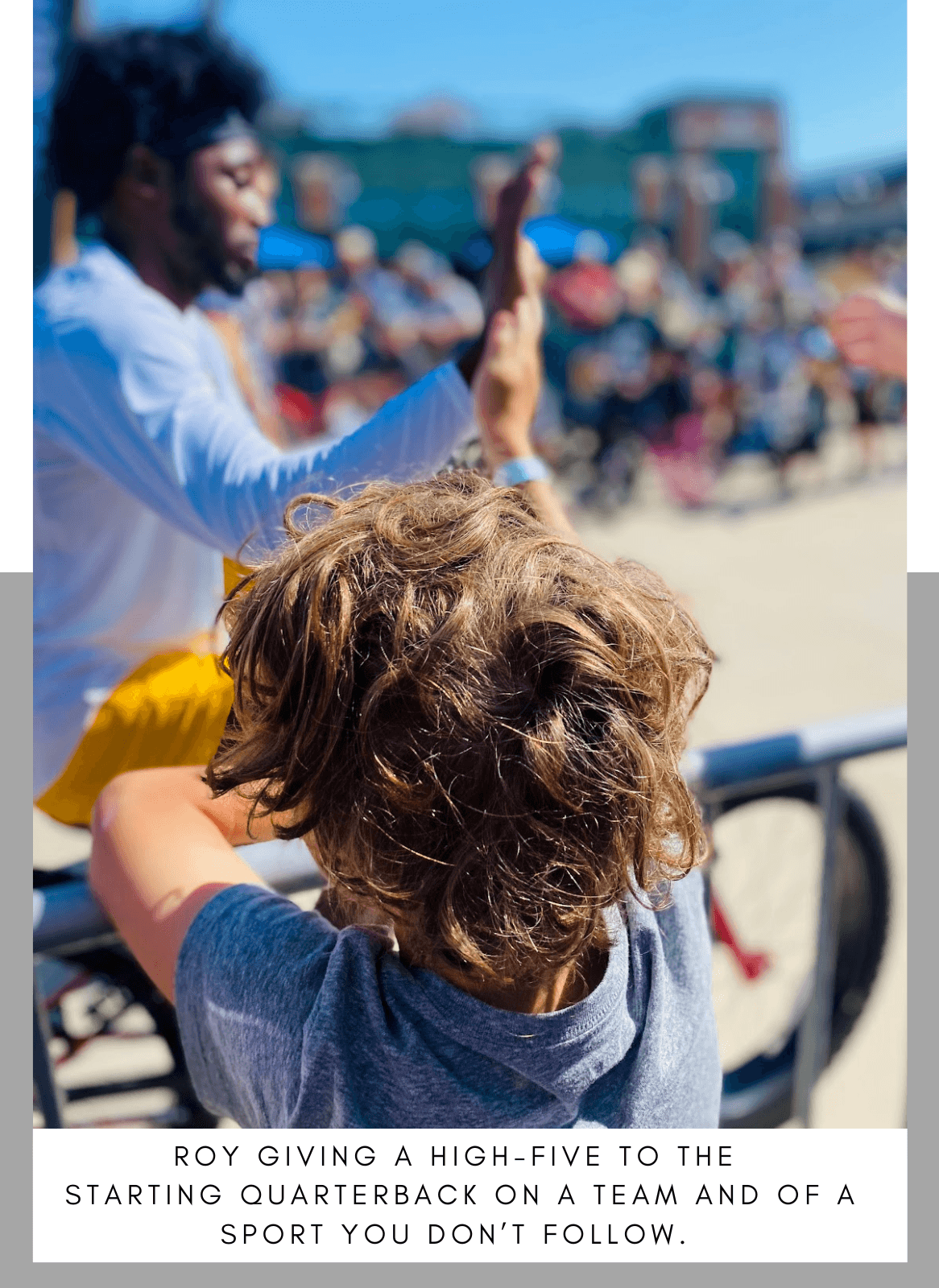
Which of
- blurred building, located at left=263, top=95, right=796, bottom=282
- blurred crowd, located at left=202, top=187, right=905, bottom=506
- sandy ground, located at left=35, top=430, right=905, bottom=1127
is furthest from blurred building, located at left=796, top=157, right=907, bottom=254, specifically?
sandy ground, located at left=35, top=430, right=905, bottom=1127

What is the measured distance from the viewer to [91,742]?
4.79ft

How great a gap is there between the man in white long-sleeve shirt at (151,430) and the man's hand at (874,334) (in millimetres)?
656

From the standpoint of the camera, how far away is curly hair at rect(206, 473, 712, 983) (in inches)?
31.6

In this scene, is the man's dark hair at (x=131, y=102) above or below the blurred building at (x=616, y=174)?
below

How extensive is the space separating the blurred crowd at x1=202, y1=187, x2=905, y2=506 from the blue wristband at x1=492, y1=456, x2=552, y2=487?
27.3 ft

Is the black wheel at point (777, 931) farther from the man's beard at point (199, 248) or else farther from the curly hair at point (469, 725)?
the man's beard at point (199, 248)

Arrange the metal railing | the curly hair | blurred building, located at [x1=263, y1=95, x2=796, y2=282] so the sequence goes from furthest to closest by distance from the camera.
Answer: blurred building, located at [x1=263, y1=95, x2=796, y2=282] < the metal railing < the curly hair

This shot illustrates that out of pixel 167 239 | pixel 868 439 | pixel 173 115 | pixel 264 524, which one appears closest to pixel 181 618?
pixel 264 524

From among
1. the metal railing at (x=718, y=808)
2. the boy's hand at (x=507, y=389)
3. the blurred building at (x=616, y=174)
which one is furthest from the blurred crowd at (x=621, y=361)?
the boy's hand at (x=507, y=389)

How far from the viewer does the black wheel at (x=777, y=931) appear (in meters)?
2.05

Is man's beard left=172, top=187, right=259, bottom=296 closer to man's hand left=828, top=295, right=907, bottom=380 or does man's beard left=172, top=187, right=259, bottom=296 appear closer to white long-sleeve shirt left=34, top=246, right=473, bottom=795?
white long-sleeve shirt left=34, top=246, right=473, bottom=795

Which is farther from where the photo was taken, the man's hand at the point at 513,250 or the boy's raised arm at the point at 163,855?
the man's hand at the point at 513,250
